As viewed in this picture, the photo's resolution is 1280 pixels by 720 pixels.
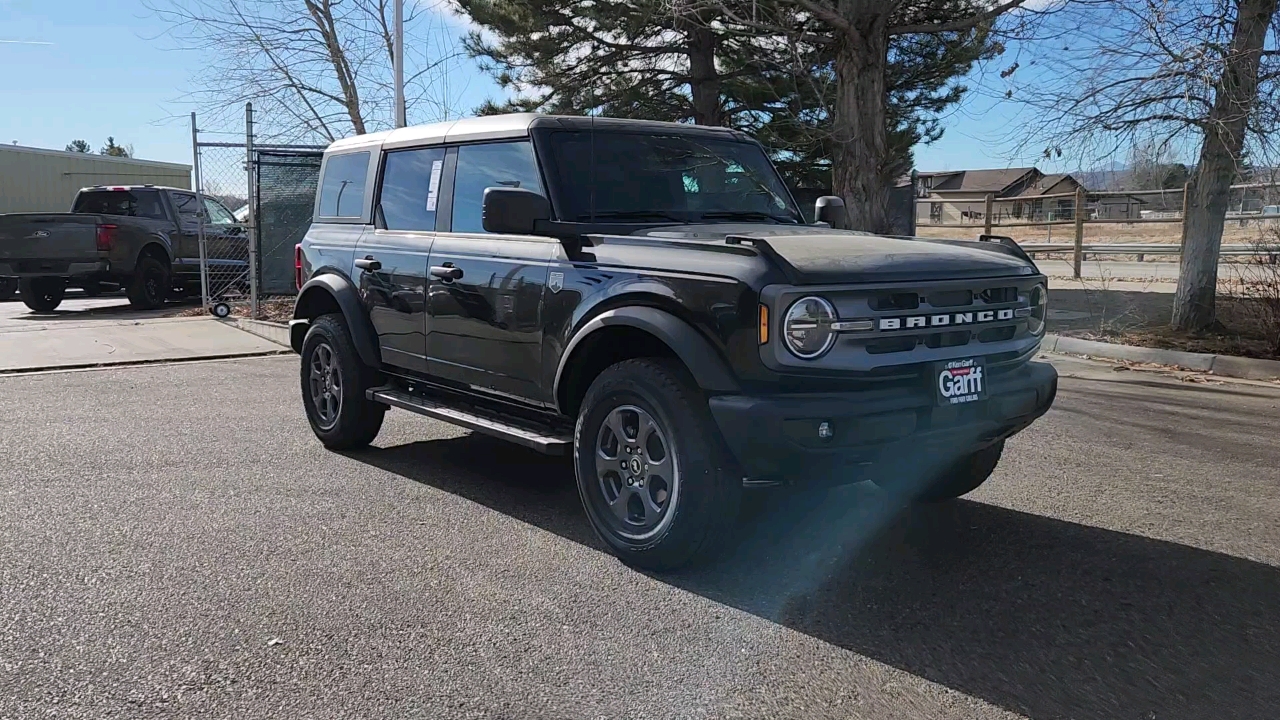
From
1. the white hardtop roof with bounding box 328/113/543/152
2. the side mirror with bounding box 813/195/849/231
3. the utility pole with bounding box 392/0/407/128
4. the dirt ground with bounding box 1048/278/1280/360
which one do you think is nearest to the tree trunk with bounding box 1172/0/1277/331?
the dirt ground with bounding box 1048/278/1280/360

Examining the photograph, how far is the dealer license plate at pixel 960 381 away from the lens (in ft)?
13.1

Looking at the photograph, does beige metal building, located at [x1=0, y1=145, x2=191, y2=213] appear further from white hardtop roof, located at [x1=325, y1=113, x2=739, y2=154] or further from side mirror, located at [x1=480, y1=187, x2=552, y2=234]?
side mirror, located at [x1=480, y1=187, x2=552, y2=234]

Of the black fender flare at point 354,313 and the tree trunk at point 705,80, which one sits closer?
the black fender flare at point 354,313

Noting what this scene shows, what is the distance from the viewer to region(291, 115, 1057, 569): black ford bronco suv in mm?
3852

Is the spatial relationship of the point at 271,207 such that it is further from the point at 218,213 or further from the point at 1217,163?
the point at 1217,163

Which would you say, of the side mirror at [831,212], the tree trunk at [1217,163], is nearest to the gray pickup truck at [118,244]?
the side mirror at [831,212]

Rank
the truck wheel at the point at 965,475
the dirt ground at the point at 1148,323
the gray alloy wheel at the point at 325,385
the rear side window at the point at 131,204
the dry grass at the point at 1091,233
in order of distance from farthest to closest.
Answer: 1. the dry grass at the point at 1091,233
2. the rear side window at the point at 131,204
3. the dirt ground at the point at 1148,323
4. the gray alloy wheel at the point at 325,385
5. the truck wheel at the point at 965,475

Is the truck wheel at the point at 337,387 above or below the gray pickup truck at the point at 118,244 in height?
below

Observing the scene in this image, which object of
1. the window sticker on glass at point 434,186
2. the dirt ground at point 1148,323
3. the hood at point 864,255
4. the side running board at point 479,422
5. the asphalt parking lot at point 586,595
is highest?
the window sticker on glass at point 434,186

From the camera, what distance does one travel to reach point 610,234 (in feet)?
15.3

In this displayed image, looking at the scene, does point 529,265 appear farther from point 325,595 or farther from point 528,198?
point 325,595

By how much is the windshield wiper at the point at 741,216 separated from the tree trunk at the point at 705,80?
10107 millimetres

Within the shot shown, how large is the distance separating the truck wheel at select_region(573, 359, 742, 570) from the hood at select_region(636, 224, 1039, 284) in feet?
2.07

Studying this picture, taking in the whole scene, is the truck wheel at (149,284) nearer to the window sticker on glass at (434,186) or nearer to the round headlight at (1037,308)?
the window sticker on glass at (434,186)
